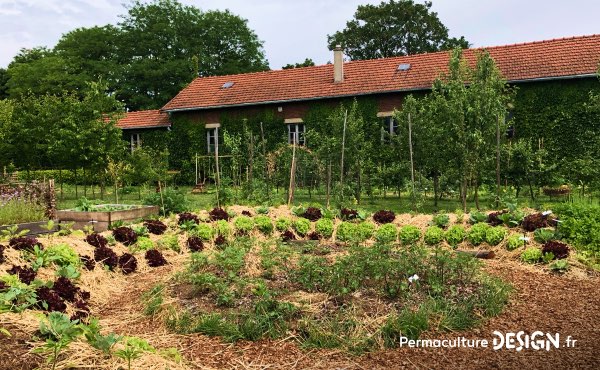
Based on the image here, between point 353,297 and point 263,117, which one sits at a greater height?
point 263,117

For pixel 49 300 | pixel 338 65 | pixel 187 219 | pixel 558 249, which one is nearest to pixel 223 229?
pixel 187 219

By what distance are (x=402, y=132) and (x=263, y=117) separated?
38.6 ft

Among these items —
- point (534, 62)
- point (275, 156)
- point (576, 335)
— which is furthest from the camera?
point (534, 62)

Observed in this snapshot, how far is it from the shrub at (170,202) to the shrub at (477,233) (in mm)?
5322

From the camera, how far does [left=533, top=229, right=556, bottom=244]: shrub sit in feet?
22.4

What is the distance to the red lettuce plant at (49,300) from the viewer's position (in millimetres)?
4664

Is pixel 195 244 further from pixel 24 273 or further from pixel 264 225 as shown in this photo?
pixel 24 273

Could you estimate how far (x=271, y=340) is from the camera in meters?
4.30

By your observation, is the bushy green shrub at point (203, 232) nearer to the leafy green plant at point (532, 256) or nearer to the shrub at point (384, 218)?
the shrub at point (384, 218)

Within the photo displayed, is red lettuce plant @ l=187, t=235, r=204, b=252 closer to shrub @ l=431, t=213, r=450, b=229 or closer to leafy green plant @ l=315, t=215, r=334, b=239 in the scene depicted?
leafy green plant @ l=315, t=215, r=334, b=239

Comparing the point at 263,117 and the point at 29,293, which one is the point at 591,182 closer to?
the point at 29,293

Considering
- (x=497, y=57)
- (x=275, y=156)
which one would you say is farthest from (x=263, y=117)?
(x=497, y=57)

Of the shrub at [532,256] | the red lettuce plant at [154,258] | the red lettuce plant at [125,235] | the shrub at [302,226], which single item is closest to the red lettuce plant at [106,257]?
the red lettuce plant at [154,258]

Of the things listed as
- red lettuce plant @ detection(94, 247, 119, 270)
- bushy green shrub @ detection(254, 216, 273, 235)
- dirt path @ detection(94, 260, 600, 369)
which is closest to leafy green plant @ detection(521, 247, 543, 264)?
dirt path @ detection(94, 260, 600, 369)
